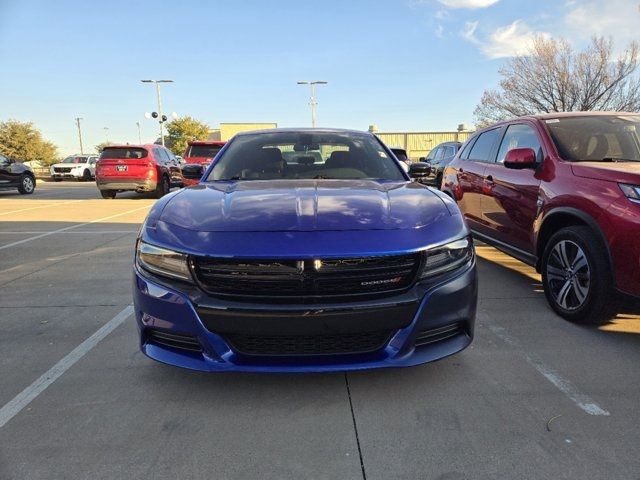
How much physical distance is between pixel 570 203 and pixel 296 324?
2560mm

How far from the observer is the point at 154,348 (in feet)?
8.18

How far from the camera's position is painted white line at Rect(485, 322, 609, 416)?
2.48 meters

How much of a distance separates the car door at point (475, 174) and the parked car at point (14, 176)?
16482 mm

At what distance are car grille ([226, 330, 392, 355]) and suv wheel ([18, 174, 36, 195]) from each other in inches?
728

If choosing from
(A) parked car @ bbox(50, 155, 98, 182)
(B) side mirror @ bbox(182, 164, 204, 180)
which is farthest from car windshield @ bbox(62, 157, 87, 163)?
(B) side mirror @ bbox(182, 164, 204, 180)

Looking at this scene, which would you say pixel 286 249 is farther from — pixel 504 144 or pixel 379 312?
pixel 504 144

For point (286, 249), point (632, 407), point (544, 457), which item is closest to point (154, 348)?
point (286, 249)

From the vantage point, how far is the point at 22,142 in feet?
142

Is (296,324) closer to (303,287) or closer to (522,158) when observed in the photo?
(303,287)

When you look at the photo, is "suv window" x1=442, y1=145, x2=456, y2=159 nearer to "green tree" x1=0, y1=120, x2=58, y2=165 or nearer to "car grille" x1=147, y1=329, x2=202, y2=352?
"car grille" x1=147, y1=329, x2=202, y2=352

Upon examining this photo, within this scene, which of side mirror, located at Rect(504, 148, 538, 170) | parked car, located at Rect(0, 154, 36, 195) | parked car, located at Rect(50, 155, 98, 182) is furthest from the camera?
parked car, located at Rect(50, 155, 98, 182)

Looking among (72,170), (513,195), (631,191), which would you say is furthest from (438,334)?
(72,170)

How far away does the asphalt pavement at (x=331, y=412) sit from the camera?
81.2 inches

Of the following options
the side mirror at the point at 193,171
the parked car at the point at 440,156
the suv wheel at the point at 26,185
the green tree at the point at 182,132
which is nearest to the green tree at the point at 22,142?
the green tree at the point at 182,132
